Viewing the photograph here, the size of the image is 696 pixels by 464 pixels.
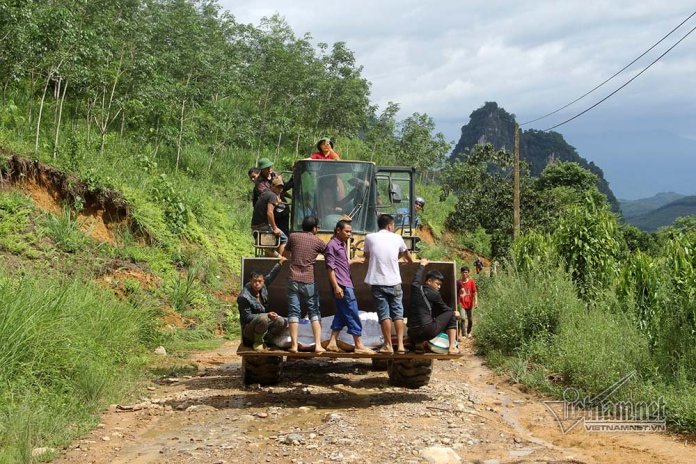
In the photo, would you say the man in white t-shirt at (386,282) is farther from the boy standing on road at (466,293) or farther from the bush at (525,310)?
the boy standing on road at (466,293)

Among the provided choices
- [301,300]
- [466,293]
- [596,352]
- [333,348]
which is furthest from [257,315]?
[466,293]

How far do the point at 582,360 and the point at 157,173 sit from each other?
52.2 ft

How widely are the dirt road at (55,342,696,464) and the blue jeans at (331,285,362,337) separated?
904 millimetres

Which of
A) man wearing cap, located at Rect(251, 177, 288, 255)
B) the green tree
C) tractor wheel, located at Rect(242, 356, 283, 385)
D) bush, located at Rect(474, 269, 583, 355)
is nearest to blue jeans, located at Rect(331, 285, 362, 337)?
tractor wheel, located at Rect(242, 356, 283, 385)

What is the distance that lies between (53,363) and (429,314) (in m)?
4.30

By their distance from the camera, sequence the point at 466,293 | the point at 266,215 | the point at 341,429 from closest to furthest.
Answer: the point at 341,429, the point at 266,215, the point at 466,293

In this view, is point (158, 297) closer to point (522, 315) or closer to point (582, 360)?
point (522, 315)

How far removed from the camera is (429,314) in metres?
8.18

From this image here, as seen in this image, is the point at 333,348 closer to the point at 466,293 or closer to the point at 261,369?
the point at 261,369

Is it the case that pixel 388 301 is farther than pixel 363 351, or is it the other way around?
pixel 388 301

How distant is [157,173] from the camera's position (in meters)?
22.0

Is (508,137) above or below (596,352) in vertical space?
above

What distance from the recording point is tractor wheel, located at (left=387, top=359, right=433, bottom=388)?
8891mm

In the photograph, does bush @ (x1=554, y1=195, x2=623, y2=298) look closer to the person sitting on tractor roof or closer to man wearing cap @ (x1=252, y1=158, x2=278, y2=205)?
man wearing cap @ (x1=252, y1=158, x2=278, y2=205)
